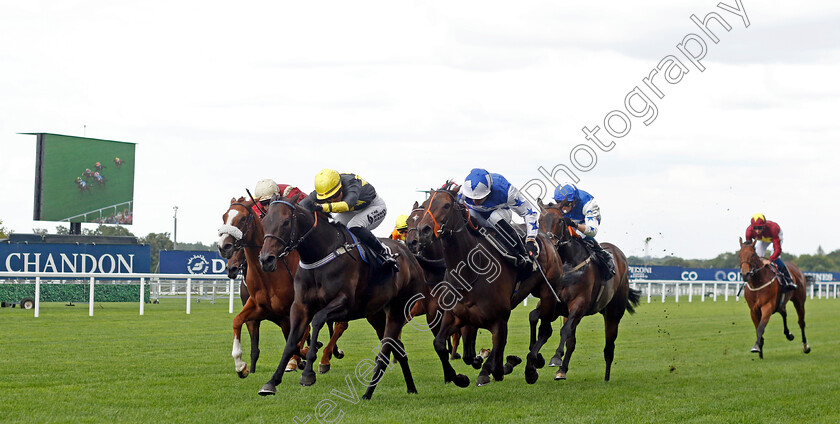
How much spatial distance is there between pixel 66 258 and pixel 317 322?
48.9ft

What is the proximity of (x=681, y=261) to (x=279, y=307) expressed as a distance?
68.5 meters

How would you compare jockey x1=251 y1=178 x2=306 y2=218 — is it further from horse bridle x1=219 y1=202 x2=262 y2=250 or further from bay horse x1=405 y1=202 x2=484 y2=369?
bay horse x1=405 y1=202 x2=484 y2=369

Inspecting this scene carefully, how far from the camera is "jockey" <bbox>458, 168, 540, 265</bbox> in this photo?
26.6 feet

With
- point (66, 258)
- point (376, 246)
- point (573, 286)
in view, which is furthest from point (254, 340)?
point (66, 258)

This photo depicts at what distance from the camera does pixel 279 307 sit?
8.30m

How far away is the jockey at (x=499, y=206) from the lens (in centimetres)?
810

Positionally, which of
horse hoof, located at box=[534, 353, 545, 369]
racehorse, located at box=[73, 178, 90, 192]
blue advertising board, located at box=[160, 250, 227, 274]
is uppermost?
racehorse, located at box=[73, 178, 90, 192]

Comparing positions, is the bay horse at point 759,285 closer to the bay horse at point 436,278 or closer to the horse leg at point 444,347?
the bay horse at point 436,278

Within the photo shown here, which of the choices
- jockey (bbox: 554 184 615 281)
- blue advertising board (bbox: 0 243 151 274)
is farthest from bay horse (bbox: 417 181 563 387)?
blue advertising board (bbox: 0 243 151 274)

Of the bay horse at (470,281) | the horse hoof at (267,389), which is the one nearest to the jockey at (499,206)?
the bay horse at (470,281)

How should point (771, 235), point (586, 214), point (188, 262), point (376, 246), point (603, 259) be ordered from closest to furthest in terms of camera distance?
1. point (376, 246)
2. point (603, 259)
3. point (586, 214)
4. point (771, 235)
5. point (188, 262)

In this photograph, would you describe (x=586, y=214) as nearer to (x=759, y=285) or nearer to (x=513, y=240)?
(x=513, y=240)

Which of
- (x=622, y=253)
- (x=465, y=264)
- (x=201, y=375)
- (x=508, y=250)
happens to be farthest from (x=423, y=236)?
(x=622, y=253)

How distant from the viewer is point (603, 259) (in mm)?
9406
